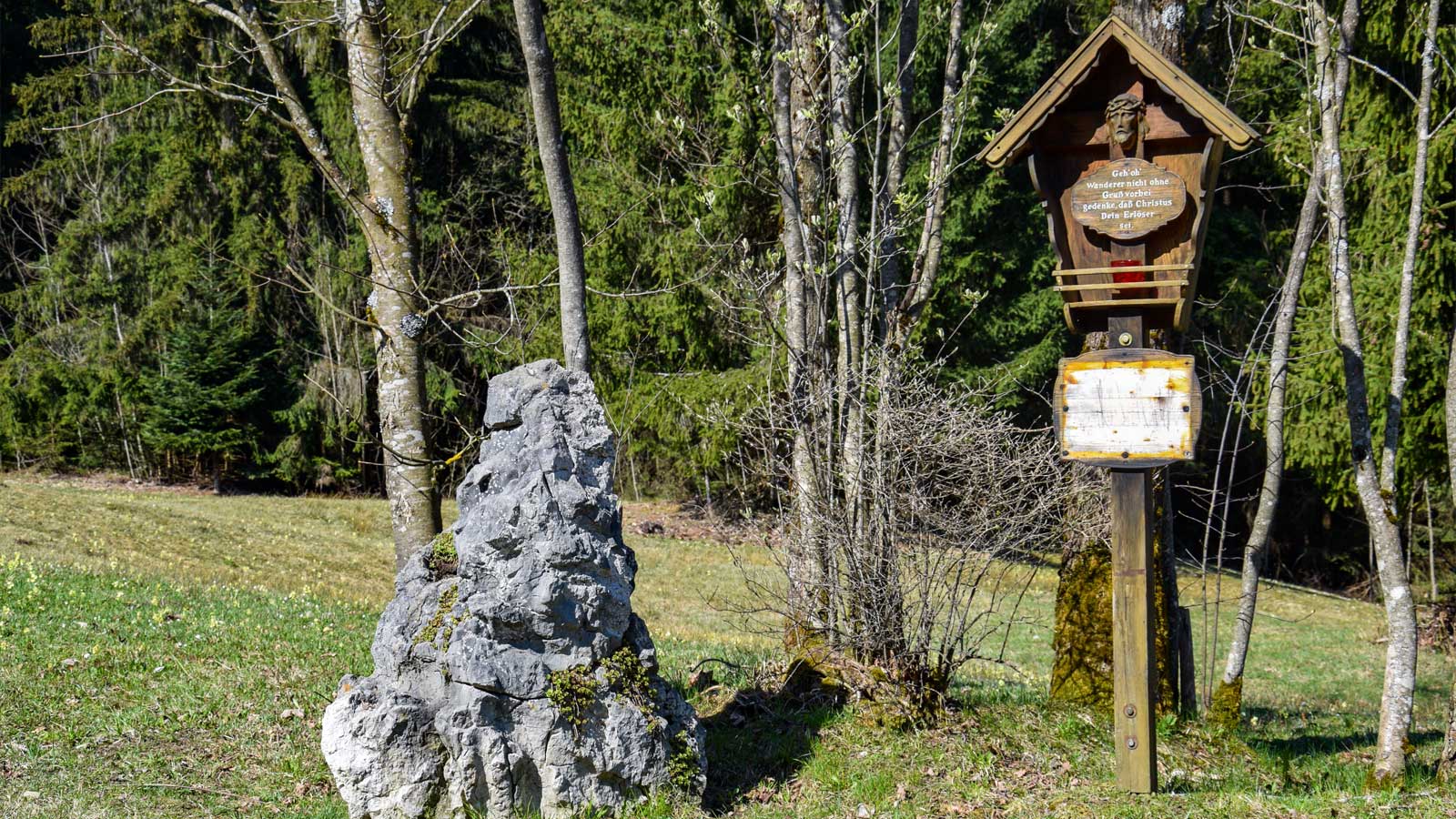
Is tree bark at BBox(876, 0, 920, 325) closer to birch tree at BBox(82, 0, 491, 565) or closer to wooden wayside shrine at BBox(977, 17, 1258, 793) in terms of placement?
wooden wayside shrine at BBox(977, 17, 1258, 793)

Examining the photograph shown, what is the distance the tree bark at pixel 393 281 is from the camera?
748 cm

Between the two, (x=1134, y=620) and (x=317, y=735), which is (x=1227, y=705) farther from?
(x=317, y=735)

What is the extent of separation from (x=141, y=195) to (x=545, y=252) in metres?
13.0

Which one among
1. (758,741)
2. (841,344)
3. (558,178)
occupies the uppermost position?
(558,178)

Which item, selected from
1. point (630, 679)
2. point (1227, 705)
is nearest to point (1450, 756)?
point (1227, 705)

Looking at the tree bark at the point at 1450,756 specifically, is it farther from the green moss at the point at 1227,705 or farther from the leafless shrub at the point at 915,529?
the leafless shrub at the point at 915,529

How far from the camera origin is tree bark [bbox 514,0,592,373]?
→ 7186 mm

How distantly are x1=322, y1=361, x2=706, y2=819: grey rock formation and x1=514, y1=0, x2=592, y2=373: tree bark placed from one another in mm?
1472

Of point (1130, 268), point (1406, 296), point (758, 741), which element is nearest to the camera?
point (1130, 268)

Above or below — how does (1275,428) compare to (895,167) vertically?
below

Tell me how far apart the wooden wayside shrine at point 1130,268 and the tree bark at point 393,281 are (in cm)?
400

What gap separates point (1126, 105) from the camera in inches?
217

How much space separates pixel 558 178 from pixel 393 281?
1.32 m

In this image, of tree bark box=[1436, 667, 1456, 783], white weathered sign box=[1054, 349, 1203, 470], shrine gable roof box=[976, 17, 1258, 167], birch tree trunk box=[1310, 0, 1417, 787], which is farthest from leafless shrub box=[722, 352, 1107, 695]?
tree bark box=[1436, 667, 1456, 783]
